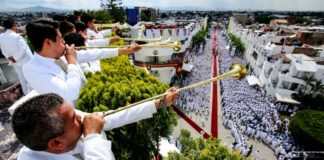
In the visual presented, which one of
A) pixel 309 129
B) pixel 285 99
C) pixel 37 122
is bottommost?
pixel 309 129

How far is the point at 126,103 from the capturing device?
5.22 metres

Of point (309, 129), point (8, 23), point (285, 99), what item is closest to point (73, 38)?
point (8, 23)

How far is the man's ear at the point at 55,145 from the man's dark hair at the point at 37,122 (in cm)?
4

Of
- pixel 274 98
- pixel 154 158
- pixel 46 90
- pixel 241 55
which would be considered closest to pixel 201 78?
pixel 274 98

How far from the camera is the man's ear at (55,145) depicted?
2203 mm

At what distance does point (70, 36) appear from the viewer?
5.87 metres

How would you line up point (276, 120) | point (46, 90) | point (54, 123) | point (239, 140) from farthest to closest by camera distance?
point (276, 120) < point (239, 140) < point (46, 90) < point (54, 123)

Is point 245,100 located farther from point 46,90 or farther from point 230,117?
point 46,90

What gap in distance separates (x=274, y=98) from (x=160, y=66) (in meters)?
13.8

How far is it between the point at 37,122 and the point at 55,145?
0.34 metres

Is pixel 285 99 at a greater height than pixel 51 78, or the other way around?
pixel 51 78

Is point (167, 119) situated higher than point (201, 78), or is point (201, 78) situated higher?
point (167, 119)

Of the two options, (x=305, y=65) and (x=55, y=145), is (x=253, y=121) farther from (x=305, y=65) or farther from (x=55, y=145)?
(x=55, y=145)

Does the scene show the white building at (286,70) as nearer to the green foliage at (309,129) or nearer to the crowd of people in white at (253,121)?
the crowd of people in white at (253,121)
